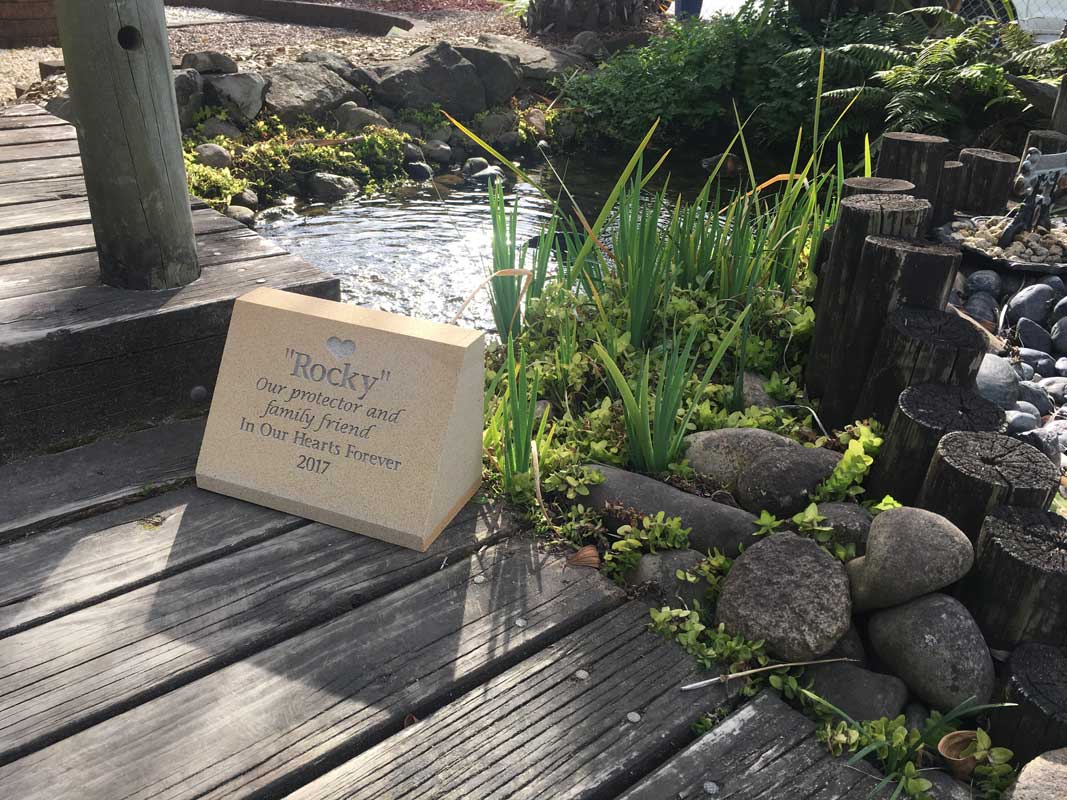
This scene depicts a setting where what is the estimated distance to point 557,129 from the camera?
30.7ft

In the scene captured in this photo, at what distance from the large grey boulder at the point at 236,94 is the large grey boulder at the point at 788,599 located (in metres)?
7.13

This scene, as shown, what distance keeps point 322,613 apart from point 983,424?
5.34ft

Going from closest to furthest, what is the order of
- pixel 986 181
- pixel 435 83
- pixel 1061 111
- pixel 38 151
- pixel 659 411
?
pixel 659 411
pixel 38 151
pixel 986 181
pixel 1061 111
pixel 435 83

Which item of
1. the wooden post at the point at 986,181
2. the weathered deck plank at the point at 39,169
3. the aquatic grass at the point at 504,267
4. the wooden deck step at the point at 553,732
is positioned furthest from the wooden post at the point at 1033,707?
the wooden post at the point at 986,181

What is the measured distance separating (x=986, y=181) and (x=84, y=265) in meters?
4.44

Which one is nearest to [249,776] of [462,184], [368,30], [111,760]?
[111,760]

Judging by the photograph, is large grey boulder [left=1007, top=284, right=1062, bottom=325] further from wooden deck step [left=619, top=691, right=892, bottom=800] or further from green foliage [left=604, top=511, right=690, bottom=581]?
wooden deck step [left=619, top=691, right=892, bottom=800]

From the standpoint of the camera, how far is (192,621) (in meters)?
1.83

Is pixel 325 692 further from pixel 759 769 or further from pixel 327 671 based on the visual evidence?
pixel 759 769

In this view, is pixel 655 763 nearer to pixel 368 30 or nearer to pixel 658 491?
pixel 658 491

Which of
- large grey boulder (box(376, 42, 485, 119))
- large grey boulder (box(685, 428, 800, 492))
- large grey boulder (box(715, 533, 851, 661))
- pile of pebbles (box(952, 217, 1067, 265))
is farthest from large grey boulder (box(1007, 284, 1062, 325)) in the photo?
large grey boulder (box(376, 42, 485, 119))

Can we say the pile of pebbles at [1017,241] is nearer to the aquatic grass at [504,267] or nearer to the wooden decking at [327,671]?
the aquatic grass at [504,267]

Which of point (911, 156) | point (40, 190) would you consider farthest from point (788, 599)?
point (40, 190)

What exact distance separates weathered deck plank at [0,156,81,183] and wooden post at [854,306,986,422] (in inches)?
121
